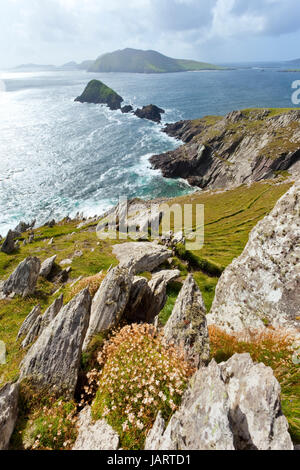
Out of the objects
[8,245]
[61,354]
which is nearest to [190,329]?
[61,354]

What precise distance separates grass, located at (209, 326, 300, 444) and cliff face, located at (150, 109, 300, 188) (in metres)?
96.9

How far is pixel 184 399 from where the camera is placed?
708cm

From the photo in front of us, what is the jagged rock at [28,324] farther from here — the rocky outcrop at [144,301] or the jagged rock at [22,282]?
the jagged rock at [22,282]

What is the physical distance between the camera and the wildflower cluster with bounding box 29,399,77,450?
22.9ft

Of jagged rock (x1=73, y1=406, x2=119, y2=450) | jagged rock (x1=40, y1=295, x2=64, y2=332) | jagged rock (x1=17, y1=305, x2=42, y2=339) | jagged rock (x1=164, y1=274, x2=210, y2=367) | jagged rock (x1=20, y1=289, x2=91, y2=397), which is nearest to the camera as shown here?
jagged rock (x1=73, y1=406, x2=119, y2=450)

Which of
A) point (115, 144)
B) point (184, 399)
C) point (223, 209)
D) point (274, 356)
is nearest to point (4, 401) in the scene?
point (184, 399)

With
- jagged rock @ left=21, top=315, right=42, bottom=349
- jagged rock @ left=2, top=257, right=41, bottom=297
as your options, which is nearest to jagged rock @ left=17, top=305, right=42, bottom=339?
jagged rock @ left=21, top=315, right=42, bottom=349

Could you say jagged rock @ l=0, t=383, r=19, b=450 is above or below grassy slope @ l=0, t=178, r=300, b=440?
above

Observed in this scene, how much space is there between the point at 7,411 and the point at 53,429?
5.26ft

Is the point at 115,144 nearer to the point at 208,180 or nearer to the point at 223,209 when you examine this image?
the point at 208,180

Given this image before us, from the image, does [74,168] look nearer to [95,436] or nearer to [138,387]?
[138,387]

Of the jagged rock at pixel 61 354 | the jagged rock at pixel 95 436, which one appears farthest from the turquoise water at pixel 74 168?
the jagged rock at pixel 95 436

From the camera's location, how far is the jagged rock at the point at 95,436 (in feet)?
21.5

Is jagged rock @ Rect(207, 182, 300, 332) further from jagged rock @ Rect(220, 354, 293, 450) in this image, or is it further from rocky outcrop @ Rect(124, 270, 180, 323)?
jagged rock @ Rect(220, 354, 293, 450)
